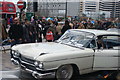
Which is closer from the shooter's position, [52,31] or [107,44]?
[107,44]

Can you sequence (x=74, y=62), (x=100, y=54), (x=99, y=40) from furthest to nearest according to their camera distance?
(x=99, y=40) < (x=100, y=54) < (x=74, y=62)

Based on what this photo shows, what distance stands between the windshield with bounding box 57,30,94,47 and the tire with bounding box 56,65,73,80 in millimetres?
909

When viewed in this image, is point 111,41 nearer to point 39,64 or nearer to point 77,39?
point 77,39

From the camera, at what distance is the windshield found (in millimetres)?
5562

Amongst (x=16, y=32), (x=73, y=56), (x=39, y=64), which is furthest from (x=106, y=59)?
(x=16, y=32)

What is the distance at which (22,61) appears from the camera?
509cm

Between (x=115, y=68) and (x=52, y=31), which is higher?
(x=52, y=31)

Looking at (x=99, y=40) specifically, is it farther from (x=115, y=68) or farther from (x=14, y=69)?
(x=14, y=69)

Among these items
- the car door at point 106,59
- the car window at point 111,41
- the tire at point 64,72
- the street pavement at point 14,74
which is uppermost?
the car window at point 111,41

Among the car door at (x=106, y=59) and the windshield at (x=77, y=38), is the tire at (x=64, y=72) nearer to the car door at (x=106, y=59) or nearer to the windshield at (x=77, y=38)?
the car door at (x=106, y=59)

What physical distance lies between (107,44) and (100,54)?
29.5 inches

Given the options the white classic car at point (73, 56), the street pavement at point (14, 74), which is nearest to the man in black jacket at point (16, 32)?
the street pavement at point (14, 74)

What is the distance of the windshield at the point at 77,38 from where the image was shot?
219 inches

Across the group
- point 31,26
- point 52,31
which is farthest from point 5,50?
point 52,31
